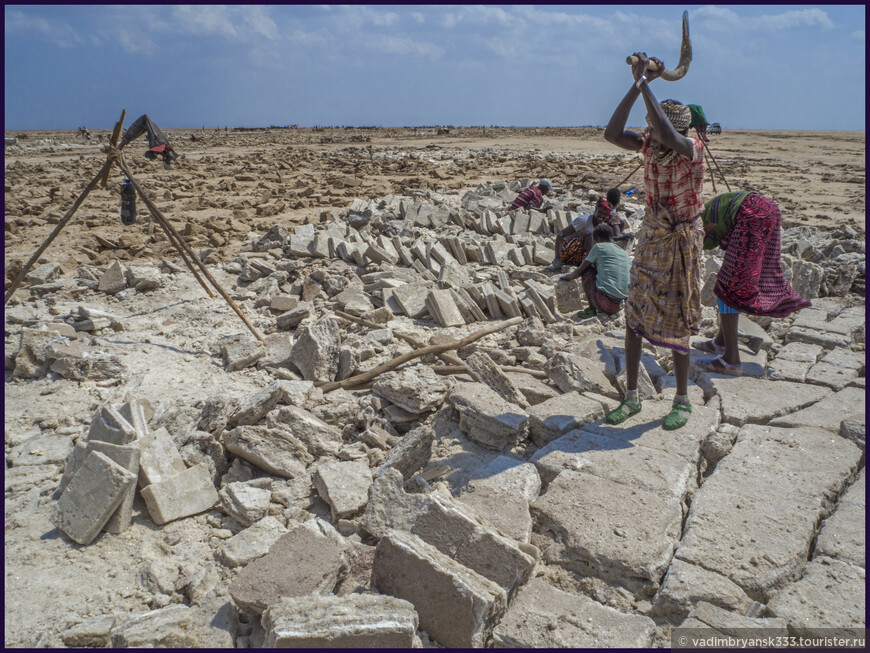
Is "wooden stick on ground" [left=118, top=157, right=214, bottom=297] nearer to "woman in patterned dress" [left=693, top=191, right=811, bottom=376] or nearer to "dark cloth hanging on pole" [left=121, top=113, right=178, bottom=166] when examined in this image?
"dark cloth hanging on pole" [left=121, top=113, right=178, bottom=166]

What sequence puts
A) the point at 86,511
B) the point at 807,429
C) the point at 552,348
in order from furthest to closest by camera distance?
the point at 552,348 → the point at 807,429 → the point at 86,511

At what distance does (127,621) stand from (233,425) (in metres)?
1.53

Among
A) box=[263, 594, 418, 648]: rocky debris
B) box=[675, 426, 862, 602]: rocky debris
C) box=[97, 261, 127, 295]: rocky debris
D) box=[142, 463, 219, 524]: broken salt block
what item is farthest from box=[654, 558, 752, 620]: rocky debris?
box=[97, 261, 127, 295]: rocky debris

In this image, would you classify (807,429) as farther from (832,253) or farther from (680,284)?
(832,253)

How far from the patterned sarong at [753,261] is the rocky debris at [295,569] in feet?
11.5

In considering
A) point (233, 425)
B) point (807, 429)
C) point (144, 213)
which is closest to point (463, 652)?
point (233, 425)

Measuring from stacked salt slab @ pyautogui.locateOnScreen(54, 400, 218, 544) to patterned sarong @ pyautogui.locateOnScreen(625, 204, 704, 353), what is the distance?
2.77 m

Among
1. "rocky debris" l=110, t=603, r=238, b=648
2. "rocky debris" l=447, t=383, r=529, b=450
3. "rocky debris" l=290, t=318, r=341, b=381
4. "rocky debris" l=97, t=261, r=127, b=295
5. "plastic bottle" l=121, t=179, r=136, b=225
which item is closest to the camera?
"rocky debris" l=110, t=603, r=238, b=648

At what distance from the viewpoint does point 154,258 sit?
7.77 meters

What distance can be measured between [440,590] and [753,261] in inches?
138

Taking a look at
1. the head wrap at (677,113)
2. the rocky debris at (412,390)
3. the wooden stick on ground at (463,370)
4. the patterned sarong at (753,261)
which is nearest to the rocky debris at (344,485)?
the rocky debris at (412,390)

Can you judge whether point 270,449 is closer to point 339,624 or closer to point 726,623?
point 339,624

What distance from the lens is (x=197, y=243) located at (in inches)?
331

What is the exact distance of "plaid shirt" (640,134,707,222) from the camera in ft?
10.2
